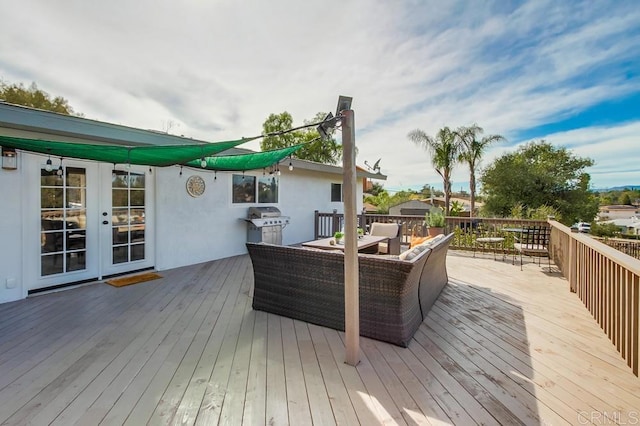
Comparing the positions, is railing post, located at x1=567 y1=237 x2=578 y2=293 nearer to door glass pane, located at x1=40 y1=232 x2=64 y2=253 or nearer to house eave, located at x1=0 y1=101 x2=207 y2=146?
house eave, located at x1=0 y1=101 x2=207 y2=146

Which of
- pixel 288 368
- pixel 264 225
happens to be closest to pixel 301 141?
pixel 264 225

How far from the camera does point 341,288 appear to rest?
282 cm

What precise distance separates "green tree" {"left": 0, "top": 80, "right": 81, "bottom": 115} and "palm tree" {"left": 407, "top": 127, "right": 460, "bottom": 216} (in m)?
13.7

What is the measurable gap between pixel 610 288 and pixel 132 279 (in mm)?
5882

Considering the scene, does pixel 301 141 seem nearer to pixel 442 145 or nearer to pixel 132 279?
pixel 442 145

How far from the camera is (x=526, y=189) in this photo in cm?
1548

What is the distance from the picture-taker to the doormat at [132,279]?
4.41 metres

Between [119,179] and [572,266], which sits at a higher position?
[119,179]

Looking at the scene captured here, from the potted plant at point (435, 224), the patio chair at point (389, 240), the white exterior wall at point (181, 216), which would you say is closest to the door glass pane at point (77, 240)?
the white exterior wall at point (181, 216)

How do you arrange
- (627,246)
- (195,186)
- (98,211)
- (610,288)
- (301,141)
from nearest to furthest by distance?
1. (610,288)
2. (98,211)
3. (195,186)
4. (627,246)
5. (301,141)

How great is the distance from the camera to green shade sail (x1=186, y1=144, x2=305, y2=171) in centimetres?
468

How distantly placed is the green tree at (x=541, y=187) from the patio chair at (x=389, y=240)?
11.9 m

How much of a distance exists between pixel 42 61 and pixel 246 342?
6.09 metres

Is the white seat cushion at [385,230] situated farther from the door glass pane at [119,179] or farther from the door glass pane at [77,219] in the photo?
the door glass pane at [77,219]
